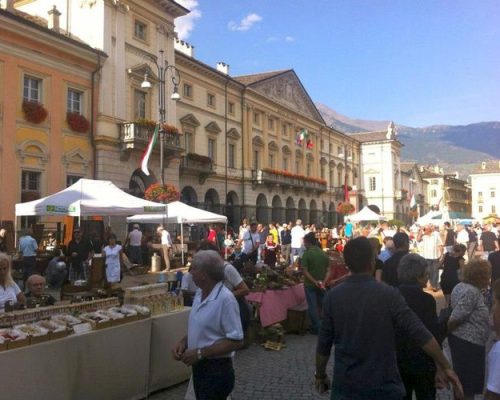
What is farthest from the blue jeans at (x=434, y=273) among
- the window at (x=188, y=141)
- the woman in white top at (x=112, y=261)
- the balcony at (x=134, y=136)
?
the window at (x=188, y=141)

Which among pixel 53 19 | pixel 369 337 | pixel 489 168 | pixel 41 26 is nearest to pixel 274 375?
pixel 369 337

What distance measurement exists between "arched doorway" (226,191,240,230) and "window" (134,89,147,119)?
13.4 m

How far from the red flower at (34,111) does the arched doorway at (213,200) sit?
1661 centimetres

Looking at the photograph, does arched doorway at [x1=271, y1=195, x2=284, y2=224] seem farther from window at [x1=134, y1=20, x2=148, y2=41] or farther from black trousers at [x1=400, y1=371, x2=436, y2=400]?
black trousers at [x1=400, y1=371, x2=436, y2=400]

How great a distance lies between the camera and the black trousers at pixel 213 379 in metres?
3.48

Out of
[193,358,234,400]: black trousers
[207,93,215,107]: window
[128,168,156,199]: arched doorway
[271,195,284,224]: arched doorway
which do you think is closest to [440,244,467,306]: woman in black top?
[193,358,234,400]: black trousers

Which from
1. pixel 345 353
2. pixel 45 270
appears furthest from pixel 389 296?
pixel 45 270

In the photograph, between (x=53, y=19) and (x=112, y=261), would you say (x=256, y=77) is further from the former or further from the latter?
(x=112, y=261)

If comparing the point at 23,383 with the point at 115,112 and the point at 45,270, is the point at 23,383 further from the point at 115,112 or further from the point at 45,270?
the point at 115,112

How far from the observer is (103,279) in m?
11.7

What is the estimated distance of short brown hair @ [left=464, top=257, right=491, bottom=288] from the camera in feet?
15.0

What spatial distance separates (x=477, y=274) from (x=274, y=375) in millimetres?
3174

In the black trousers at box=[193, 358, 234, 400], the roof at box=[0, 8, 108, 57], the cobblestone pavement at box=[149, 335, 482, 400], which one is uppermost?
the roof at box=[0, 8, 108, 57]

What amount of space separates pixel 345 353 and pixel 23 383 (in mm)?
2865
